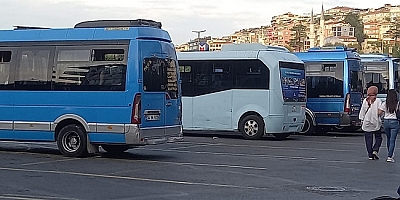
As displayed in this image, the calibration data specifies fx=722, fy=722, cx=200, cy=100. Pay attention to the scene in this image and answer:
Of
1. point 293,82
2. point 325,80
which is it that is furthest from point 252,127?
point 325,80

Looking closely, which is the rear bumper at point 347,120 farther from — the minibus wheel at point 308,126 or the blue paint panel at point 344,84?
the minibus wheel at point 308,126

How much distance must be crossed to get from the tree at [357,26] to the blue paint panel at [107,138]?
11924cm

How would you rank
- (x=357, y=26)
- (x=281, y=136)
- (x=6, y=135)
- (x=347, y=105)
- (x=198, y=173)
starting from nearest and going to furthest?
(x=198, y=173)
(x=6, y=135)
(x=281, y=136)
(x=347, y=105)
(x=357, y=26)

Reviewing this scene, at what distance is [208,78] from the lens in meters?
23.2

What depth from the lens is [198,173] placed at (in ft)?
42.8

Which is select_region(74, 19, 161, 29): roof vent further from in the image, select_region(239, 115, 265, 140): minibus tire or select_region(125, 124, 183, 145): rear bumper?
select_region(239, 115, 265, 140): minibus tire

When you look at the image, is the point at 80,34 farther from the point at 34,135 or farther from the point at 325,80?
the point at 325,80

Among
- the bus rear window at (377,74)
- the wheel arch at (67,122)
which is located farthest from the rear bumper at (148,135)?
the bus rear window at (377,74)

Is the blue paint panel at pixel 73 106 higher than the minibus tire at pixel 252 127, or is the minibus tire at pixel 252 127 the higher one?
the blue paint panel at pixel 73 106

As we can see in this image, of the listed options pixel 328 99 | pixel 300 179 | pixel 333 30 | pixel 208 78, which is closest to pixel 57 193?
pixel 300 179

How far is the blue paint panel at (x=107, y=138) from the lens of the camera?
14.9 meters

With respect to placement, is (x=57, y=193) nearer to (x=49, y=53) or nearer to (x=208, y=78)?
(x=49, y=53)

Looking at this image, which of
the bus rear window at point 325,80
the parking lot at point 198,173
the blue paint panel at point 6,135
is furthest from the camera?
the bus rear window at point 325,80

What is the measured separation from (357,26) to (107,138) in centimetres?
13496
